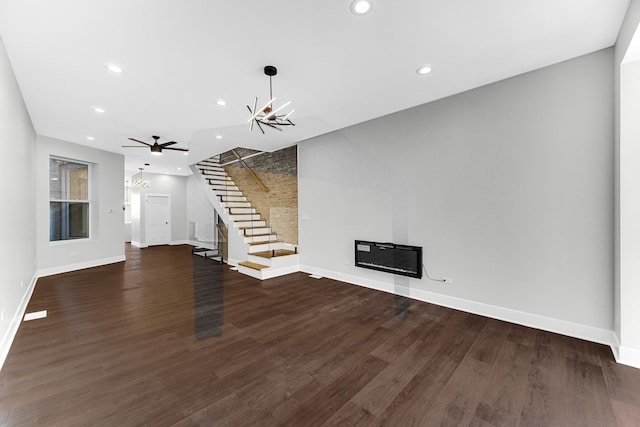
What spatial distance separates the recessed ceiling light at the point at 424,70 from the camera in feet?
9.91

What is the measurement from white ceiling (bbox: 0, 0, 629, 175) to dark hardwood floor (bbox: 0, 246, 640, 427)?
303 cm

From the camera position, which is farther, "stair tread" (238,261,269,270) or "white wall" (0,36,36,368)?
"stair tread" (238,261,269,270)

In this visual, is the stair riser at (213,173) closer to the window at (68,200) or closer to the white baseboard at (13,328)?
the window at (68,200)

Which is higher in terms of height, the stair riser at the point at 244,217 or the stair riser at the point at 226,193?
the stair riser at the point at 226,193

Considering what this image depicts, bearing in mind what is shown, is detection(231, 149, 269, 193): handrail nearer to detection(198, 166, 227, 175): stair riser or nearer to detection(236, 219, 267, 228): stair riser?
detection(236, 219, 267, 228): stair riser

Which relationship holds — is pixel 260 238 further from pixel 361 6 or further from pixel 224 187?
pixel 361 6

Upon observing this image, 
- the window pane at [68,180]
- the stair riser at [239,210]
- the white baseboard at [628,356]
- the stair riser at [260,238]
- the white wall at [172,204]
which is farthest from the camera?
the white wall at [172,204]

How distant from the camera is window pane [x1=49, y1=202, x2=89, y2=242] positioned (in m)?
6.05

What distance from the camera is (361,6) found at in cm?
212

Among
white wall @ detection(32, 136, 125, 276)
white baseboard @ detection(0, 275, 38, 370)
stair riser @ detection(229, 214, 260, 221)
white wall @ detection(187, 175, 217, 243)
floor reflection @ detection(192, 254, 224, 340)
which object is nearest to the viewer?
white baseboard @ detection(0, 275, 38, 370)

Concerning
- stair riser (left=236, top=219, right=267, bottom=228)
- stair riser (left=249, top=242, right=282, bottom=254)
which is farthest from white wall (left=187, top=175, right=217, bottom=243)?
stair riser (left=249, top=242, right=282, bottom=254)

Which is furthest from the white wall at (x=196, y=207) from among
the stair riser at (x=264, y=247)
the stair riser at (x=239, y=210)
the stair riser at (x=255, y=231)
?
the stair riser at (x=264, y=247)

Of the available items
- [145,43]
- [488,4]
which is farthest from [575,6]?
[145,43]

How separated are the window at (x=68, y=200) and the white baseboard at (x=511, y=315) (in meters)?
7.06
